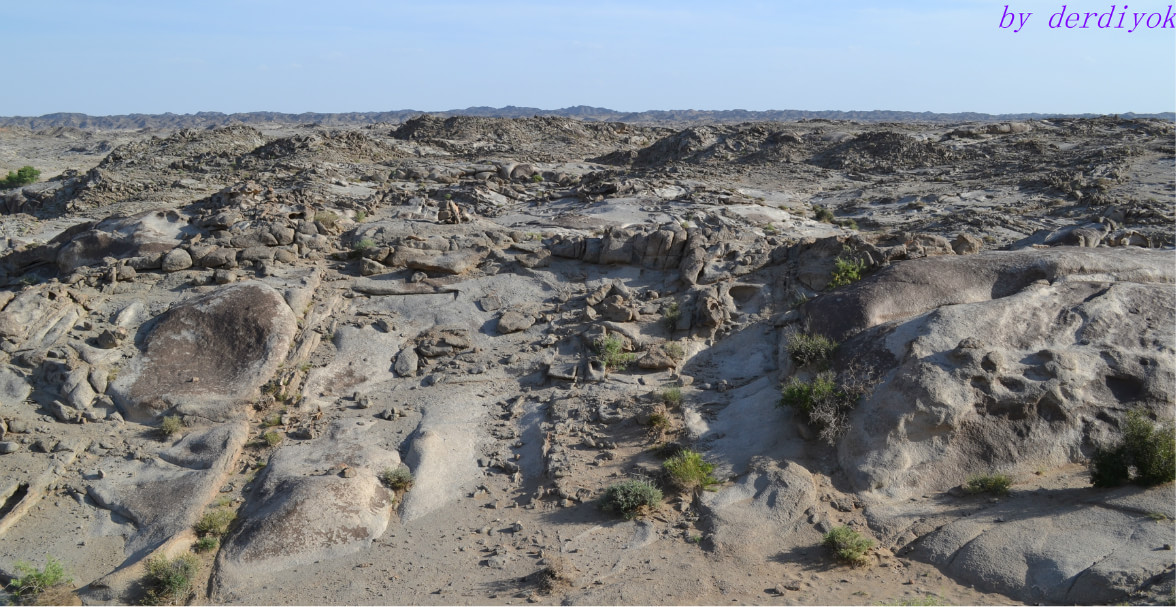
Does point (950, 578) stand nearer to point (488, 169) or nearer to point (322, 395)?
point (322, 395)

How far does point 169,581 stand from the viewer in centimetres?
599

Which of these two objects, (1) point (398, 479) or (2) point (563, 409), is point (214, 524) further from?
(2) point (563, 409)

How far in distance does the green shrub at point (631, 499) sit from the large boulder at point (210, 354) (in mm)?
4332

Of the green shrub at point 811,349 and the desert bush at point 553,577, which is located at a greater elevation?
the green shrub at point 811,349

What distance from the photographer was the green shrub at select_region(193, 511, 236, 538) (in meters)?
6.66

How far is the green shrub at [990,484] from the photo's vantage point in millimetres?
6133

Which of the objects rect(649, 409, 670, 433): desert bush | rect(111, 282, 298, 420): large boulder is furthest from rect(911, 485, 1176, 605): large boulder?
rect(111, 282, 298, 420): large boulder

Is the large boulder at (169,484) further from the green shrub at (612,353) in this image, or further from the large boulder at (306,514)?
the green shrub at (612,353)

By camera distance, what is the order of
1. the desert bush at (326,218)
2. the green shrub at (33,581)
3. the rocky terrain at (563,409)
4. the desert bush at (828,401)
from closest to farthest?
the rocky terrain at (563,409) → the green shrub at (33,581) → the desert bush at (828,401) → the desert bush at (326,218)

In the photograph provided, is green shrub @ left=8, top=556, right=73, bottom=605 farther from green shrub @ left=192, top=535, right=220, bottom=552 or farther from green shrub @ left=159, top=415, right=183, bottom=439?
green shrub @ left=159, top=415, right=183, bottom=439

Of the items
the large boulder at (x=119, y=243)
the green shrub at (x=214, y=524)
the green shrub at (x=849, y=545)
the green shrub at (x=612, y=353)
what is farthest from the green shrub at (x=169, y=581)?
the large boulder at (x=119, y=243)

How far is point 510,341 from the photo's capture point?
31.5ft

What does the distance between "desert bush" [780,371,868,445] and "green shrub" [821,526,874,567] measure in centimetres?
120

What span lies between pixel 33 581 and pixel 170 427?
81.4 inches
